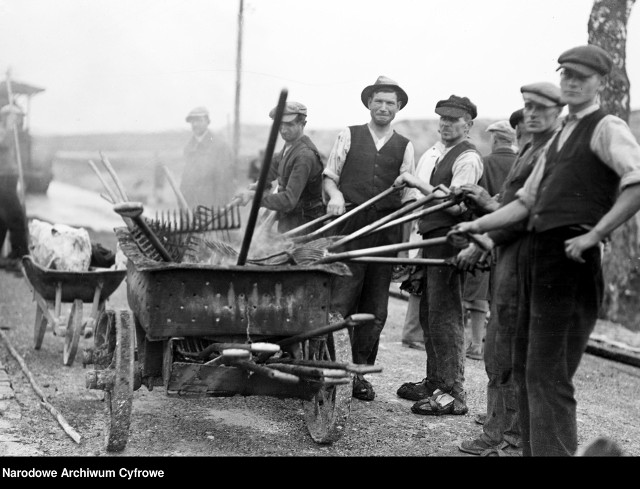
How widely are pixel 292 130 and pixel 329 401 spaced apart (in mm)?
2251

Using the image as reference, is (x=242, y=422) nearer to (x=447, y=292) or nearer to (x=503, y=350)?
(x=447, y=292)

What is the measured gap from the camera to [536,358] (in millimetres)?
3672

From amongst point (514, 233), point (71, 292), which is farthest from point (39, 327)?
point (514, 233)

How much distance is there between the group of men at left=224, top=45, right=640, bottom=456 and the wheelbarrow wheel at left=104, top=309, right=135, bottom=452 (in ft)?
4.83

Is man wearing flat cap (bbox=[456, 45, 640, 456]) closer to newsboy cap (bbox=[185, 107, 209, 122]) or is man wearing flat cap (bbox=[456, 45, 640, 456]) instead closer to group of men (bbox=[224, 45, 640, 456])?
group of men (bbox=[224, 45, 640, 456])

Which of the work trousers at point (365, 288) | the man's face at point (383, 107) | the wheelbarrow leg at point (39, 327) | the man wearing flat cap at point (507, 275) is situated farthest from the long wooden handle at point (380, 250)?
the wheelbarrow leg at point (39, 327)

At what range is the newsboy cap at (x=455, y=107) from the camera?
545cm

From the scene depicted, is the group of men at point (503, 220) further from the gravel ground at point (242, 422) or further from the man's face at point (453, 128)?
the gravel ground at point (242, 422)

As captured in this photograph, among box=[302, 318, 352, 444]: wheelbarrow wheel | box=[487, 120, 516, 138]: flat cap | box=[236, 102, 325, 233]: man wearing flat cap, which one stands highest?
box=[487, 120, 516, 138]: flat cap

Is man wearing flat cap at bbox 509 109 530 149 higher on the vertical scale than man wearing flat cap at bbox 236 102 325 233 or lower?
higher

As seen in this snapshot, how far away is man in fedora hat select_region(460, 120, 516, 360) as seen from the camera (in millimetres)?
6520

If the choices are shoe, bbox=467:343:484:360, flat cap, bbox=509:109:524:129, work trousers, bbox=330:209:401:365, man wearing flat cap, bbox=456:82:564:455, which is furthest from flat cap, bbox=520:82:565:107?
shoe, bbox=467:343:484:360

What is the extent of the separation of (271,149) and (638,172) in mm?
1525

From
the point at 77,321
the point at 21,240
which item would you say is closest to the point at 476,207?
the point at 77,321
